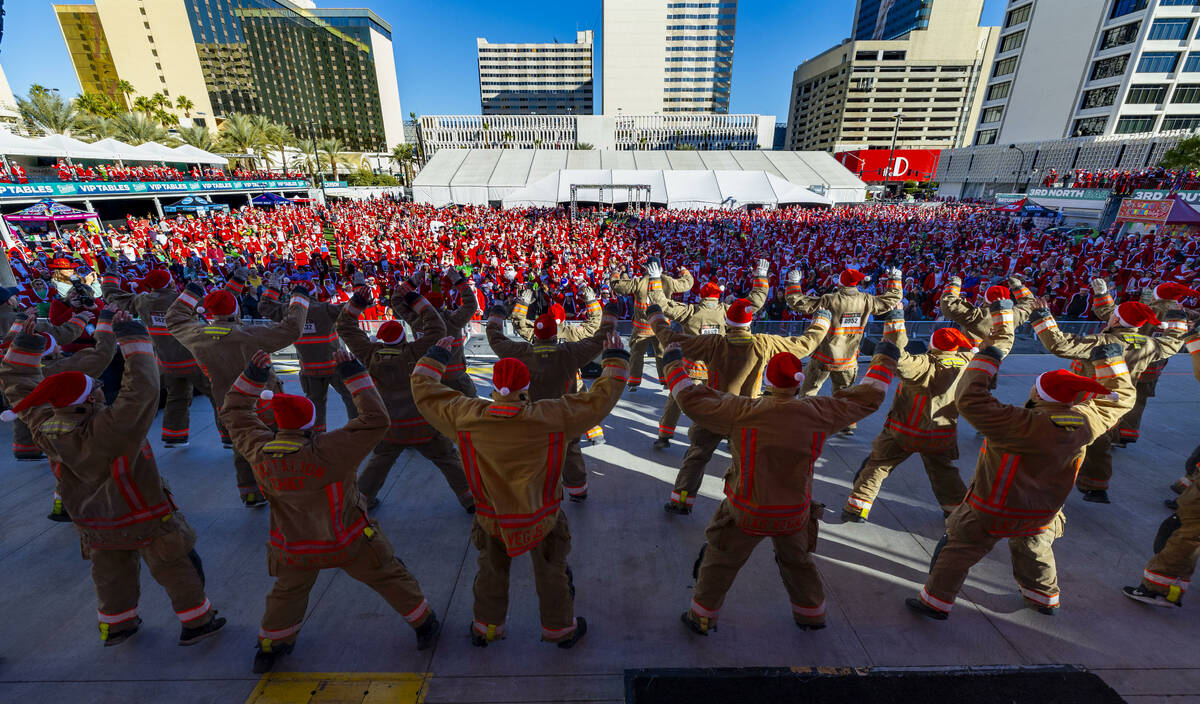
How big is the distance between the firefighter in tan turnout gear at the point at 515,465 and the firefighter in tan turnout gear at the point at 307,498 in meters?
0.38

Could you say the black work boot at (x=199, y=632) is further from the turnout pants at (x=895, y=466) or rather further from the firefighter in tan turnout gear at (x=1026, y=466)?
the turnout pants at (x=895, y=466)

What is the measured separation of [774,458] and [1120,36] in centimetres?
7339

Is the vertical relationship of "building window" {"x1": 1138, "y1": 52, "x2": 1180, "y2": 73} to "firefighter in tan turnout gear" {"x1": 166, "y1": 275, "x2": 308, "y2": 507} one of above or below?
above

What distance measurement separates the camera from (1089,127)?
4775 cm

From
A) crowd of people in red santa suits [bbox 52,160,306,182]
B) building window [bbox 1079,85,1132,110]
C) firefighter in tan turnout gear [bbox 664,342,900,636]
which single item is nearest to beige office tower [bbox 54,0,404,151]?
crowd of people in red santa suits [bbox 52,160,306,182]

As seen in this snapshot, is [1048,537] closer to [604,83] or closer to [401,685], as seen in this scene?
[401,685]

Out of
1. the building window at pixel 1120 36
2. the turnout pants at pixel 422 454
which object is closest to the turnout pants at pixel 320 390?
the turnout pants at pixel 422 454

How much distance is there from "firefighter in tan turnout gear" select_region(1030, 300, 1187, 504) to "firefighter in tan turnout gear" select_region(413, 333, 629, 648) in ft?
13.3

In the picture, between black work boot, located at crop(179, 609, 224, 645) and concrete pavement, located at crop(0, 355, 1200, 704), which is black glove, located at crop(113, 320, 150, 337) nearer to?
black work boot, located at crop(179, 609, 224, 645)

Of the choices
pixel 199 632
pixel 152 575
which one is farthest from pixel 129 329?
pixel 199 632

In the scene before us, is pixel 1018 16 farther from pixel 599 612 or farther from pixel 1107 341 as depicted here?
pixel 599 612

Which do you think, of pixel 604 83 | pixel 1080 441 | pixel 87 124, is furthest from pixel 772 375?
pixel 604 83

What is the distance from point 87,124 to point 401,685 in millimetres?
56901

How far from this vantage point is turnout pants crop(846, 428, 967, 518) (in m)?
4.02
